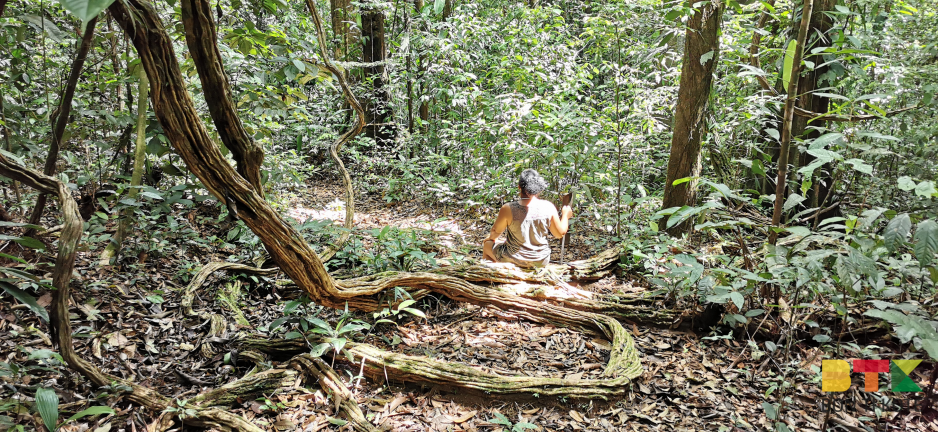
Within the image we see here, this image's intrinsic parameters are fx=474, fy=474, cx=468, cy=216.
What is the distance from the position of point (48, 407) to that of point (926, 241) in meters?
3.63

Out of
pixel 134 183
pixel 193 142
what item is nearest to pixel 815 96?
pixel 193 142

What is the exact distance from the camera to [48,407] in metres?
1.85

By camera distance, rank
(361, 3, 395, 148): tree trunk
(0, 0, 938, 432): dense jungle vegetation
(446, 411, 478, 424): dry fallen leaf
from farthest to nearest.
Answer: (361, 3, 395, 148): tree trunk
(446, 411, 478, 424): dry fallen leaf
(0, 0, 938, 432): dense jungle vegetation

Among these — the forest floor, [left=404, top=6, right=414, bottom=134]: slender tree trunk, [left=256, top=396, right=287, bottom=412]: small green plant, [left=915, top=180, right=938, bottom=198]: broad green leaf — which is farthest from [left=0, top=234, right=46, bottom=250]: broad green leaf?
[left=404, top=6, right=414, bottom=134]: slender tree trunk

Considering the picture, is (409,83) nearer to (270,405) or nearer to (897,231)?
(270,405)

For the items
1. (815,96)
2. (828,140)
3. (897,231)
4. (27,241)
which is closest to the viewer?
(27,241)

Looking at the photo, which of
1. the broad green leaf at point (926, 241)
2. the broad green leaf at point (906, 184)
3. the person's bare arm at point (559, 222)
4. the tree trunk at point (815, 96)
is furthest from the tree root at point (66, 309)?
the tree trunk at point (815, 96)

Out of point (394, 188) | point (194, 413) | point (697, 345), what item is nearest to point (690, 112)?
point (697, 345)

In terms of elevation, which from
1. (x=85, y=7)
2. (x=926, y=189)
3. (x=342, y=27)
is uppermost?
(x=342, y=27)

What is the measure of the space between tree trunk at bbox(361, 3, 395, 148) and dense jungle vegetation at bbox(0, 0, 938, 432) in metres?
3.97

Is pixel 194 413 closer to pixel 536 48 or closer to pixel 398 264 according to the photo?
pixel 398 264

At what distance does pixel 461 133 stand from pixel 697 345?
5142 mm

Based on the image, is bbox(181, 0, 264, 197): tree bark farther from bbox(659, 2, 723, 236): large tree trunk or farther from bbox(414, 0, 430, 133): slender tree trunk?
bbox(414, 0, 430, 133): slender tree trunk

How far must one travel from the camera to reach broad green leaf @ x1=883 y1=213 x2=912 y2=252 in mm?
2076
